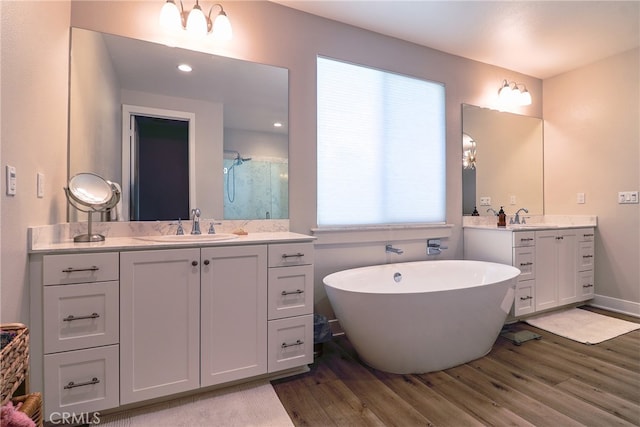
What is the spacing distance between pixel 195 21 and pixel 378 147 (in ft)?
5.53

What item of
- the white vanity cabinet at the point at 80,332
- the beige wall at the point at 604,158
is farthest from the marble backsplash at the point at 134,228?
the beige wall at the point at 604,158

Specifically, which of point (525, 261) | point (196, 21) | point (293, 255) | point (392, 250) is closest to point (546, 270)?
point (525, 261)

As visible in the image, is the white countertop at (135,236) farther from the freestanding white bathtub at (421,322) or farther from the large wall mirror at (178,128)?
the freestanding white bathtub at (421,322)

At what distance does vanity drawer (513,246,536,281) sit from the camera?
Result: 2805 mm

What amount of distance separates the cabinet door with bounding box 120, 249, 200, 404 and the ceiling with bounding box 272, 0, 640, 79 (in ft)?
6.75

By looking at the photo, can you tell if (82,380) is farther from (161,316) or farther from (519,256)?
(519,256)

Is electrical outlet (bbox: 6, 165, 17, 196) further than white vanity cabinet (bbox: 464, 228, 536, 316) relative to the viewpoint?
No

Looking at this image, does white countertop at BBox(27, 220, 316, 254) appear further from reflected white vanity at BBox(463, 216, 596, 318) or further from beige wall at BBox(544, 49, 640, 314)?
beige wall at BBox(544, 49, 640, 314)

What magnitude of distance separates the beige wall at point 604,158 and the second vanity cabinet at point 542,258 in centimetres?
20

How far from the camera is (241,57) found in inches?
90.2

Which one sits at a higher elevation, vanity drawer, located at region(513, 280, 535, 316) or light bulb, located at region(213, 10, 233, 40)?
light bulb, located at region(213, 10, 233, 40)

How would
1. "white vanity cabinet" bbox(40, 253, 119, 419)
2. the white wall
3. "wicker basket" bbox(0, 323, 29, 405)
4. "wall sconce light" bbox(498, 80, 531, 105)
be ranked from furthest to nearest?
"wall sconce light" bbox(498, 80, 531, 105) < "white vanity cabinet" bbox(40, 253, 119, 419) < the white wall < "wicker basket" bbox(0, 323, 29, 405)

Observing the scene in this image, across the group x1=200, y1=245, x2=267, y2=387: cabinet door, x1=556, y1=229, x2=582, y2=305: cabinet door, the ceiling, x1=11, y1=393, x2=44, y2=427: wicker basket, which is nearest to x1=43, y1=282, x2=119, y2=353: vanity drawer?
x1=200, y1=245, x2=267, y2=387: cabinet door

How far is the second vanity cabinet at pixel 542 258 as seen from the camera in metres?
2.84
